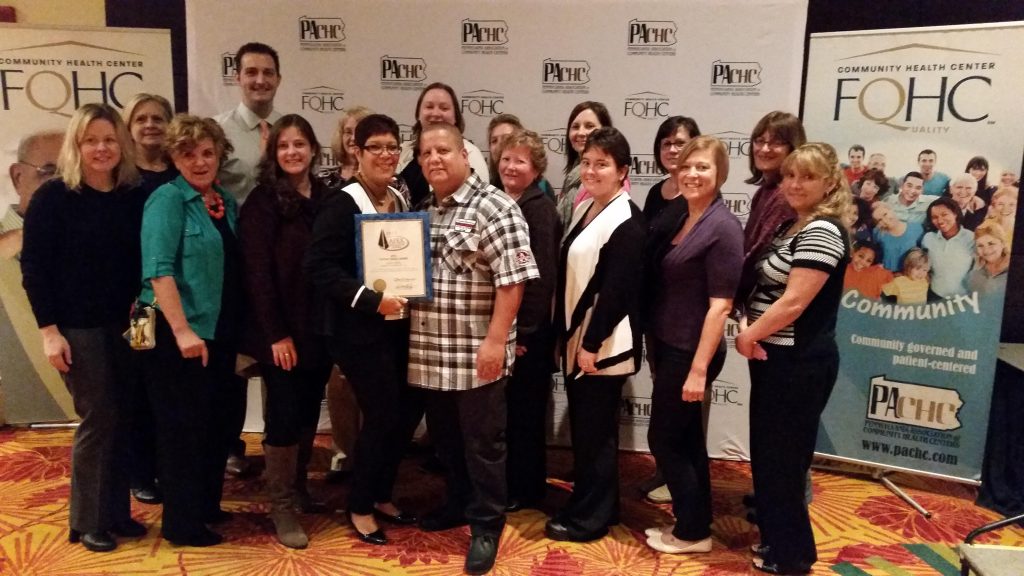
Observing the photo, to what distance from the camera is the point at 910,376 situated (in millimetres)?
3309

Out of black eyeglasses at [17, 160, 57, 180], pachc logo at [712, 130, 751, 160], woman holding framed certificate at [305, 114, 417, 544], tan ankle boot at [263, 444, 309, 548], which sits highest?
pachc logo at [712, 130, 751, 160]

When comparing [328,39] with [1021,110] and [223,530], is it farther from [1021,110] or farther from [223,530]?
[1021,110]

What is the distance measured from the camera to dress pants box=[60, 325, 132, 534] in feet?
8.09

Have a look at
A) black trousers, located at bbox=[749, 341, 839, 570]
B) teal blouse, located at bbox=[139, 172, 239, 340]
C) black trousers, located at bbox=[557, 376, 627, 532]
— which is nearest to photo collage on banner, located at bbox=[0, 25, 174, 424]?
teal blouse, located at bbox=[139, 172, 239, 340]

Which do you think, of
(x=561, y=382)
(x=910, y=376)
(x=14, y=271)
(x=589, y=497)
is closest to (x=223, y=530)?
(x=589, y=497)

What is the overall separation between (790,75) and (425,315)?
2.29 meters

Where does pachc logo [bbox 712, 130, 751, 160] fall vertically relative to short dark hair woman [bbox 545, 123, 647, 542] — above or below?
above

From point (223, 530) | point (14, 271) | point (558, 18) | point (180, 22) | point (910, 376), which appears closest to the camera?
point (223, 530)

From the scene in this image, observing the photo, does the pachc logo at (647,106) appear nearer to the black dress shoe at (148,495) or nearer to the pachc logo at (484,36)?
the pachc logo at (484,36)

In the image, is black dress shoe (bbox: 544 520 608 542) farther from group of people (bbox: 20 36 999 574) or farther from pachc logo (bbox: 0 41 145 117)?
pachc logo (bbox: 0 41 145 117)

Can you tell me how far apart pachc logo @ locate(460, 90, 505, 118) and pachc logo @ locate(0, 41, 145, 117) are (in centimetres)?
179

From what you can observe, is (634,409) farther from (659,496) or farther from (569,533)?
(569,533)

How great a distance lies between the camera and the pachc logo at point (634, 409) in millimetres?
3766

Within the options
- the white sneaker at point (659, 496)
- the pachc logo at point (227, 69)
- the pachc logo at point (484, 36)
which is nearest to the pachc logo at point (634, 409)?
the white sneaker at point (659, 496)
